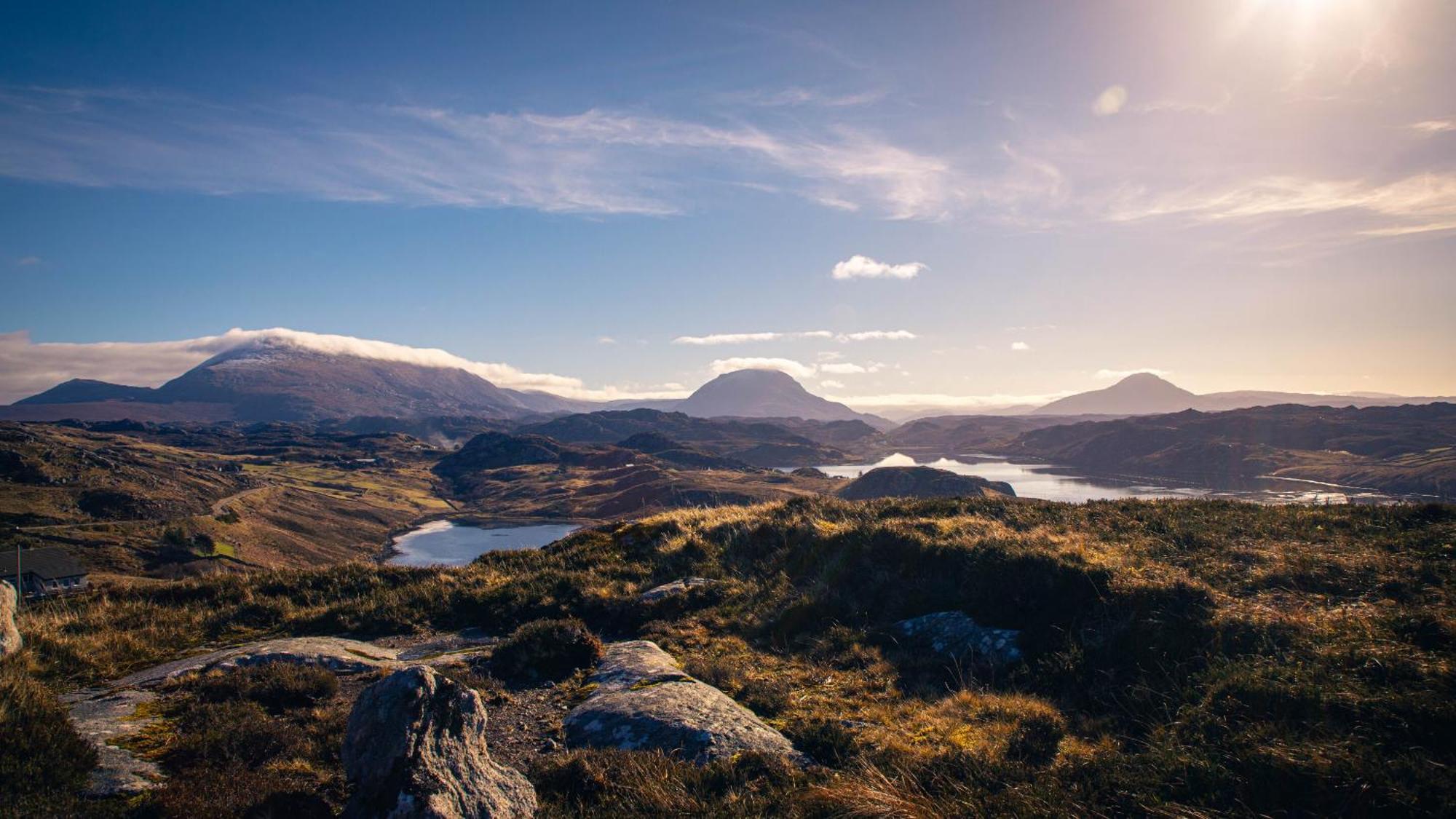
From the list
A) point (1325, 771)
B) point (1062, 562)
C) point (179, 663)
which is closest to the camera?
point (1325, 771)

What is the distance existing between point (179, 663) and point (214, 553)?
11082 cm

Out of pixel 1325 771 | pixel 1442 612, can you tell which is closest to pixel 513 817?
pixel 1325 771

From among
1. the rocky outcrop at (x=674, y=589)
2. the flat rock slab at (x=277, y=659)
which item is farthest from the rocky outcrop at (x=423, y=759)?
the rocky outcrop at (x=674, y=589)

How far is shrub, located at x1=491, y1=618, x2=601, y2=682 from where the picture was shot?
991 centimetres

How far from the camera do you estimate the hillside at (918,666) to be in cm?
543

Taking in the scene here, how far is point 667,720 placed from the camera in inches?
293

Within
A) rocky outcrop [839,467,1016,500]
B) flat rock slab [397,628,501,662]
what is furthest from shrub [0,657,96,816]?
rocky outcrop [839,467,1016,500]

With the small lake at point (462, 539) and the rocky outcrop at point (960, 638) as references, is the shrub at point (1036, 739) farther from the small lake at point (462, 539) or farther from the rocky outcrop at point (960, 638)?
the small lake at point (462, 539)

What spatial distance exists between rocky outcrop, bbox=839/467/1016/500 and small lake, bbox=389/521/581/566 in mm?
60397

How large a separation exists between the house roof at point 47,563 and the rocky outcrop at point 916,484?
345 feet

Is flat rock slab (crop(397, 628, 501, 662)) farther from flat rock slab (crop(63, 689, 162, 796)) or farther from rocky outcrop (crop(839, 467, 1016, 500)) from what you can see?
rocky outcrop (crop(839, 467, 1016, 500))

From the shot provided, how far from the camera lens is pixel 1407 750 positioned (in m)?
5.46

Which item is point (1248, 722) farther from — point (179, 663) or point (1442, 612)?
point (179, 663)

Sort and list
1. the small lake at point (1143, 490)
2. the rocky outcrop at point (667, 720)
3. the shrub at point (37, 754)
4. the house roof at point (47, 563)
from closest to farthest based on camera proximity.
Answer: the shrub at point (37, 754) → the rocky outcrop at point (667, 720) → the house roof at point (47, 563) → the small lake at point (1143, 490)
